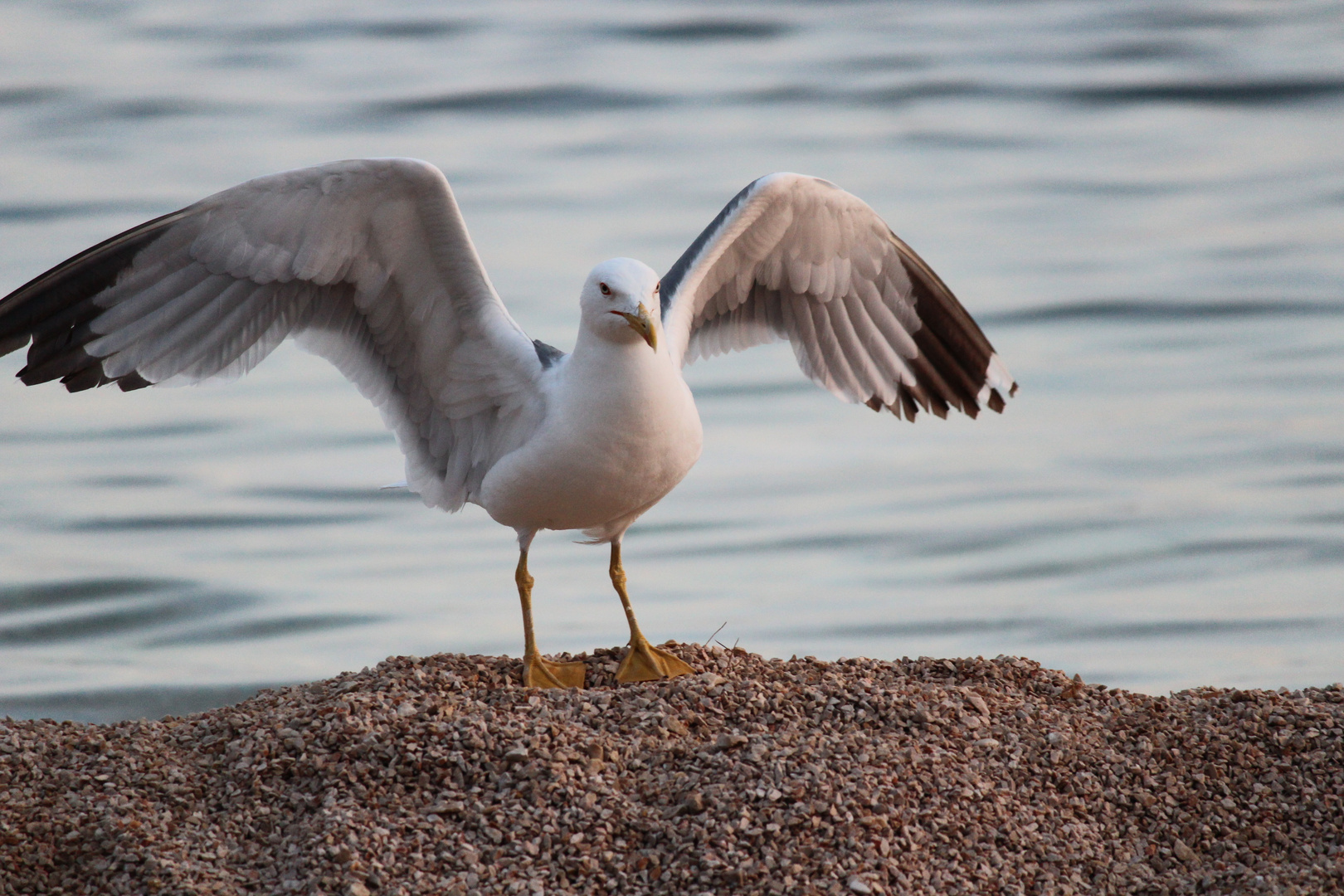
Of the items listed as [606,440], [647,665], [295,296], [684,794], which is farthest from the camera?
[295,296]

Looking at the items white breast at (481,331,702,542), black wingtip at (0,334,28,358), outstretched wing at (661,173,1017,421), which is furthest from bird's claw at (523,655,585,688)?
black wingtip at (0,334,28,358)

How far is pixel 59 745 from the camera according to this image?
458 cm

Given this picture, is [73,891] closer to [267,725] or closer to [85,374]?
[267,725]

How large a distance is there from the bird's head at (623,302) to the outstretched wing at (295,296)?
545mm

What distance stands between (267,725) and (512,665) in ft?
3.79

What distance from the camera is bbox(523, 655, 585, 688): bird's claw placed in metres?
5.20

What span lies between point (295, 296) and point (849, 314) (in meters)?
2.43

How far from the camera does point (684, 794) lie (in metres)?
4.03

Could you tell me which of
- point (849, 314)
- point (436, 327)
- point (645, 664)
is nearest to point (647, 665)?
point (645, 664)

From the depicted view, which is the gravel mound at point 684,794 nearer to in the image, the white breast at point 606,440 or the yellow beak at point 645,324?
the white breast at point 606,440

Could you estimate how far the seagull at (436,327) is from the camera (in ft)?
16.9

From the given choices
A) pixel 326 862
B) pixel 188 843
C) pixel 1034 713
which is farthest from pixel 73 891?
pixel 1034 713

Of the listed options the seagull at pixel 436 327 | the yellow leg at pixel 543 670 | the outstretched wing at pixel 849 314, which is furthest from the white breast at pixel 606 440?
the outstretched wing at pixel 849 314

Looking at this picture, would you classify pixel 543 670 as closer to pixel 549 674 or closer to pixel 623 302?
pixel 549 674
